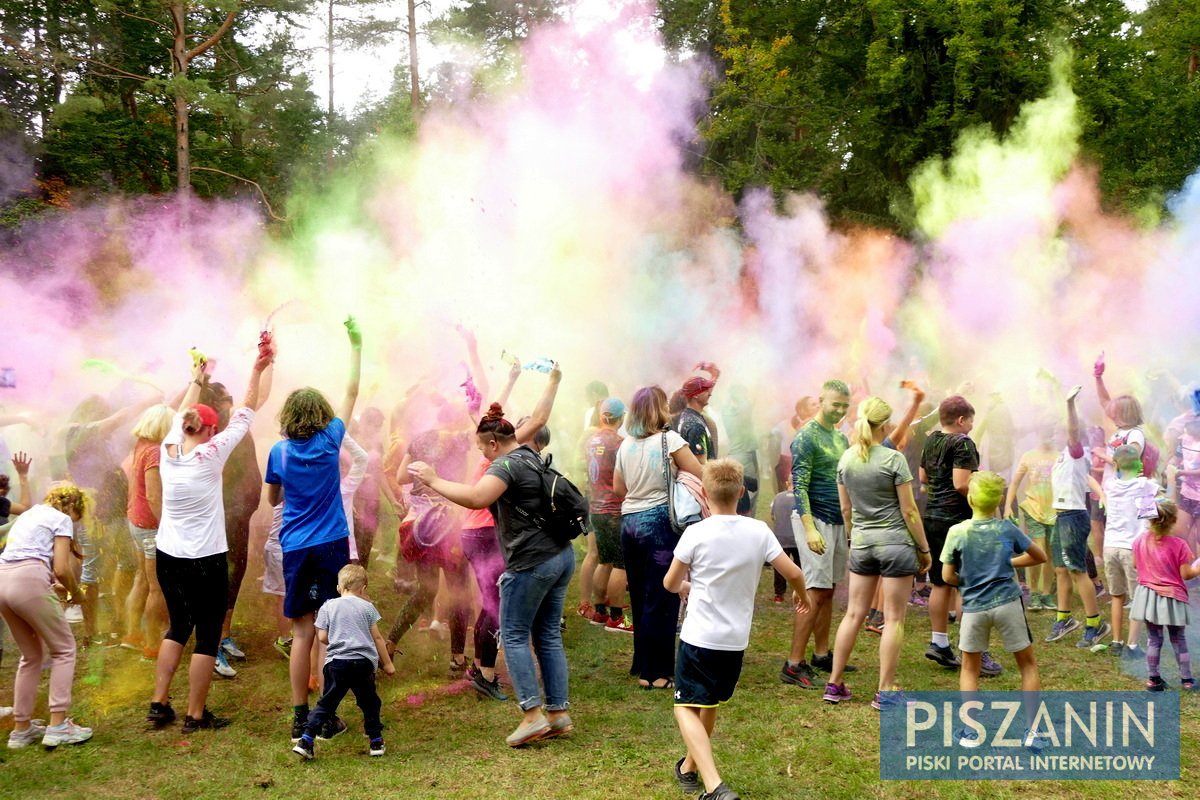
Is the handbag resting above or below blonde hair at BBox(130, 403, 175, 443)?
below

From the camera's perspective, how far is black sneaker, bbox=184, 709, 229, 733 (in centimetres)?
552

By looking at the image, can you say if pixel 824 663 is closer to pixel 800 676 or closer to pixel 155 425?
pixel 800 676

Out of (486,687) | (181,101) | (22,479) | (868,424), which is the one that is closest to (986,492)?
(868,424)

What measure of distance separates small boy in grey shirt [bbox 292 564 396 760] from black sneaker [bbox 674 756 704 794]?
1670 mm

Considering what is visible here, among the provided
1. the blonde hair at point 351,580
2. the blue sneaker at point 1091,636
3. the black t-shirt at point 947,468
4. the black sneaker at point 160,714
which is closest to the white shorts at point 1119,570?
the blue sneaker at point 1091,636

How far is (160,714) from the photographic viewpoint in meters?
5.54

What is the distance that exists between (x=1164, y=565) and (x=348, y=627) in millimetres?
5112

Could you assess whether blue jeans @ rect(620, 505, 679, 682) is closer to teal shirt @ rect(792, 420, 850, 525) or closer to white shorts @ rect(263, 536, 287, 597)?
teal shirt @ rect(792, 420, 850, 525)

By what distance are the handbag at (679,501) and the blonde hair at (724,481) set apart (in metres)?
1.34

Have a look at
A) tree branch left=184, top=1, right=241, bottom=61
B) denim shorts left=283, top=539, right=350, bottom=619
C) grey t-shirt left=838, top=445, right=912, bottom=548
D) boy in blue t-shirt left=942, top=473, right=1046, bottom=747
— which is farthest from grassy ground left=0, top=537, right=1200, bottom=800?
tree branch left=184, top=1, right=241, bottom=61

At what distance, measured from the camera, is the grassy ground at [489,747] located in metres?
4.70

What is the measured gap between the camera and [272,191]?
20000 mm

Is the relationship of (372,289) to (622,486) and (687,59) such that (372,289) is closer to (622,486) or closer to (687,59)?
(622,486)

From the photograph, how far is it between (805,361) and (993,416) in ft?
32.7
